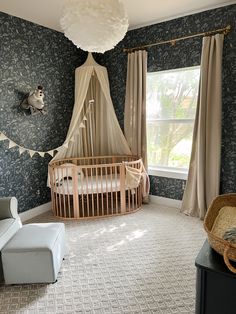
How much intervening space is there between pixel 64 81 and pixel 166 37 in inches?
64.0

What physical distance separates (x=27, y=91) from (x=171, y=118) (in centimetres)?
205

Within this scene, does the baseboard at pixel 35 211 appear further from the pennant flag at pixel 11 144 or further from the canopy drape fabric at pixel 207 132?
the canopy drape fabric at pixel 207 132

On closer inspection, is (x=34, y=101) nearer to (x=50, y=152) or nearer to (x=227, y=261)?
(x=50, y=152)

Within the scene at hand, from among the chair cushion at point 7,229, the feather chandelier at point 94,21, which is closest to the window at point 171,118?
the feather chandelier at point 94,21

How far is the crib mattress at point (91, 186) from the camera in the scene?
134 inches

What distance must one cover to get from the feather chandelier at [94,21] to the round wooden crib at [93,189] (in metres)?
1.89

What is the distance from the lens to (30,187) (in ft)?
11.8

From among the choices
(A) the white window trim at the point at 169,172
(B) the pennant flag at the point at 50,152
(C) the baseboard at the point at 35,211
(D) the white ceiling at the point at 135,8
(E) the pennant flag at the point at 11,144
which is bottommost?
(C) the baseboard at the point at 35,211

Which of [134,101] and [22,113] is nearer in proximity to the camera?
[22,113]

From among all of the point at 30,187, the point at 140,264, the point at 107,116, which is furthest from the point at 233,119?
the point at 30,187

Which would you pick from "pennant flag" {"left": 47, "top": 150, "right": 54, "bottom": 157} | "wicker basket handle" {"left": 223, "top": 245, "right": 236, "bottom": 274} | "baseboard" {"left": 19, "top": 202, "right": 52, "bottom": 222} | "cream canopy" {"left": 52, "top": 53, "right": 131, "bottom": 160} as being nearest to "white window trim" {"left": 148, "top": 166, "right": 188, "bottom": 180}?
"cream canopy" {"left": 52, "top": 53, "right": 131, "bottom": 160}

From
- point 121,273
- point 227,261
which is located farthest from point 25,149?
point 227,261

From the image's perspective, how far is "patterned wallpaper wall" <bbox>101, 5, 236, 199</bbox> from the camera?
10.3ft

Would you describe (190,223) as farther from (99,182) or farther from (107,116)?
(107,116)
